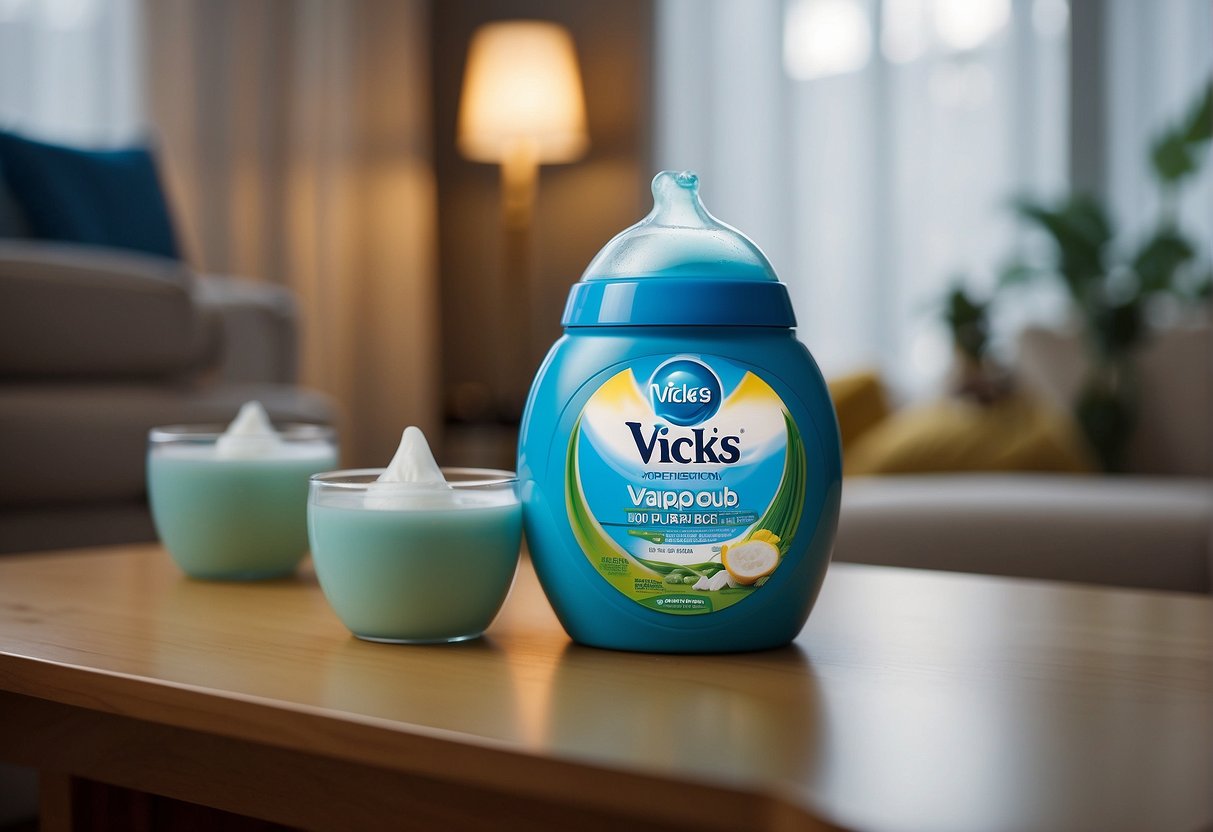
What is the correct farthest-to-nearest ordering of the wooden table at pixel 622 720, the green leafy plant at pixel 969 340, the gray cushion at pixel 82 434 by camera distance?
the green leafy plant at pixel 969 340 < the gray cushion at pixel 82 434 < the wooden table at pixel 622 720

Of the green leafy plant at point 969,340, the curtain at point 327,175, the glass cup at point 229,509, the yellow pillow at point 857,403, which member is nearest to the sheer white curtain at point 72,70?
the curtain at point 327,175

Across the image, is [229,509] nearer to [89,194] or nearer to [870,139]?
[89,194]

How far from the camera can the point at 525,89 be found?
3.51m

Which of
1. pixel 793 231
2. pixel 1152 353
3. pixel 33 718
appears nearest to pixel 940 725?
pixel 33 718

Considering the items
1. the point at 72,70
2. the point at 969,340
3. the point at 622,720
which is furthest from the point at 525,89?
the point at 622,720

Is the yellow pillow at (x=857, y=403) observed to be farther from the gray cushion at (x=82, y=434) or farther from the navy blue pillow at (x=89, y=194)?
the navy blue pillow at (x=89, y=194)

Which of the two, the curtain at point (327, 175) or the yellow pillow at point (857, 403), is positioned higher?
the curtain at point (327, 175)

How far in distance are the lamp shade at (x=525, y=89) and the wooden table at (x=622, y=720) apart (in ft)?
9.50

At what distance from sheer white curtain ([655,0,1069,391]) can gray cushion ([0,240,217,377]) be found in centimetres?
172

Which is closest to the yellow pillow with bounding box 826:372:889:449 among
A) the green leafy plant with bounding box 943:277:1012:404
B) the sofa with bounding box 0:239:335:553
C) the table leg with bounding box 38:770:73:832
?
the green leafy plant with bounding box 943:277:1012:404

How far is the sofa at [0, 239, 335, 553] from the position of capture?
168 centimetres

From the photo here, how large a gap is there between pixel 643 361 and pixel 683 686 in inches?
6.2

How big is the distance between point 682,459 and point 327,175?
349 centimetres

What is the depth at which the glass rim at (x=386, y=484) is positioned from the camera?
0.65 metres
